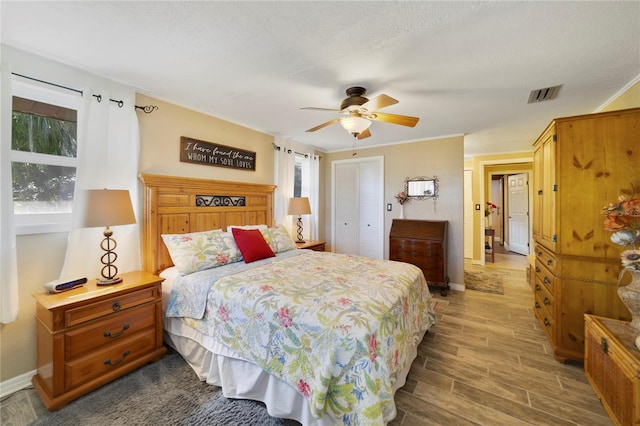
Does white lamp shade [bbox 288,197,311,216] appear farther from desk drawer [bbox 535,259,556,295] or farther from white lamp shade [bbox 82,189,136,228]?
desk drawer [bbox 535,259,556,295]

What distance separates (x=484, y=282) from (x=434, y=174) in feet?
6.64

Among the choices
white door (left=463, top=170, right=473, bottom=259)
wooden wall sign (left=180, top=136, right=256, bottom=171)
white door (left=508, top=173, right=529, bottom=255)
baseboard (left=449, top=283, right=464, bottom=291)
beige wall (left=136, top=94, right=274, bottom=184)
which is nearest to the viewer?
beige wall (left=136, top=94, right=274, bottom=184)

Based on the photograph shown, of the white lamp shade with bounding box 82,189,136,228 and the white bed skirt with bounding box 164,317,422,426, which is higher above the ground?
the white lamp shade with bounding box 82,189,136,228

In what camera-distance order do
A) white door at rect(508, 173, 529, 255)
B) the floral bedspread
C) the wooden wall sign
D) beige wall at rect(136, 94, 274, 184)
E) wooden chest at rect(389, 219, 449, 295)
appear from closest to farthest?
1. the floral bedspread
2. beige wall at rect(136, 94, 274, 184)
3. the wooden wall sign
4. wooden chest at rect(389, 219, 449, 295)
5. white door at rect(508, 173, 529, 255)

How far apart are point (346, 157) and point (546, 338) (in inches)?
148

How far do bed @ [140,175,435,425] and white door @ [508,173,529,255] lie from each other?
5542 mm

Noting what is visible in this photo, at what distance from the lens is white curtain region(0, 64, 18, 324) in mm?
1657

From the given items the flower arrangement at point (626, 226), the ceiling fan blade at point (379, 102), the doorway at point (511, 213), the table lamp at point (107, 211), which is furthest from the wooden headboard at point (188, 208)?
the doorway at point (511, 213)

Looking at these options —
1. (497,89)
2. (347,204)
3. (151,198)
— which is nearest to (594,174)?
(497,89)

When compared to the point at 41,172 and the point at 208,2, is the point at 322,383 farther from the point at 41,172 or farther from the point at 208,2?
the point at 41,172

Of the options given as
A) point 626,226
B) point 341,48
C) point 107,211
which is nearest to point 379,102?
point 341,48

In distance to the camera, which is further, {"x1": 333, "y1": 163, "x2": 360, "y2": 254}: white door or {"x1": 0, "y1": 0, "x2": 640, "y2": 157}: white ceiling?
{"x1": 333, "y1": 163, "x2": 360, "y2": 254}: white door

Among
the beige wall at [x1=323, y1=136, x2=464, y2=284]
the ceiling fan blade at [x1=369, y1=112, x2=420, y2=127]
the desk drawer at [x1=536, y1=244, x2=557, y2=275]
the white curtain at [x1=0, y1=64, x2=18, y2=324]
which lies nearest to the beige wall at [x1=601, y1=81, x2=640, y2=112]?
the desk drawer at [x1=536, y1=244, x2=557, y2=275]

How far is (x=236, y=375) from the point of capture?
172cm
